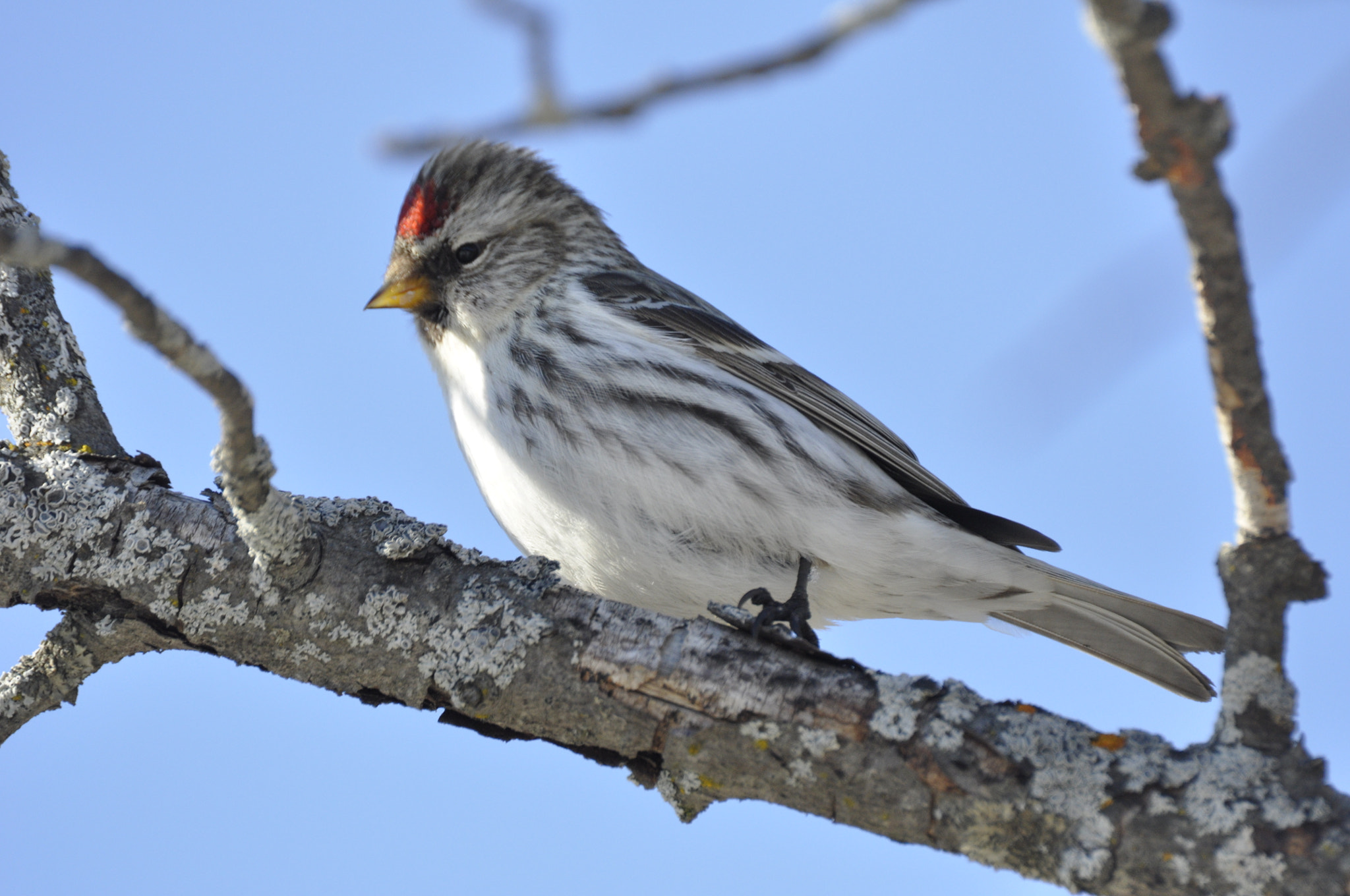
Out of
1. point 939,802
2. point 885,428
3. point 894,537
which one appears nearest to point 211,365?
point 939,802

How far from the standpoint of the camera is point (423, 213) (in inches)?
156

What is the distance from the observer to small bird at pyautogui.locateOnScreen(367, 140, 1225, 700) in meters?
3.21

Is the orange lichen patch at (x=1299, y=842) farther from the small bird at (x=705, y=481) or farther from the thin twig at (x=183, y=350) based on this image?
the thin twig at (x=183, y=350)

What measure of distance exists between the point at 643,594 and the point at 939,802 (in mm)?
1369

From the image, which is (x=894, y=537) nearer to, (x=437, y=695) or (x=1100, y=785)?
(x=1100, y=785)

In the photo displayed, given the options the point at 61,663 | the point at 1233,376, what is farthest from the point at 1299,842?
the point at 61,663

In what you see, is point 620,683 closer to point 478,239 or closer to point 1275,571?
point 1275,571

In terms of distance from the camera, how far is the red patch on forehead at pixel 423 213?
12.9 feet

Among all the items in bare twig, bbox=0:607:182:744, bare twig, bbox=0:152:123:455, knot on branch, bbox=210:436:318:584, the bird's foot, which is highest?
bare twig, bbox=0:152:123:455

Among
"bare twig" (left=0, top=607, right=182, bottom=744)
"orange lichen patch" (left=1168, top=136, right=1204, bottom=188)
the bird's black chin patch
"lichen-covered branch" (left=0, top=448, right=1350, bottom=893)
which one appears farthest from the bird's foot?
"orange lichen patch" (left=1168, top=136, right=1204, bottom=188)

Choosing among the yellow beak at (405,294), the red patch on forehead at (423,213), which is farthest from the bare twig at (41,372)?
the red patch on forehead at (423,213)

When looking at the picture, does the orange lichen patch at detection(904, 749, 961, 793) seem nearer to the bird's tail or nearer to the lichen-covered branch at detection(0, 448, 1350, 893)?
the lichen-covered branch at detection(0, 448, 1350, 893)

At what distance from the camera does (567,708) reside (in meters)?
2.46

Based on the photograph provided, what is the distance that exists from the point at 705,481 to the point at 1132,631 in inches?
54.4
